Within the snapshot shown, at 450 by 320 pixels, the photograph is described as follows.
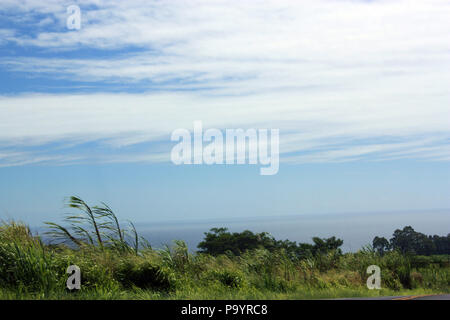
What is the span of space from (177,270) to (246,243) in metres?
9.29

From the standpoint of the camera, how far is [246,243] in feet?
74.1

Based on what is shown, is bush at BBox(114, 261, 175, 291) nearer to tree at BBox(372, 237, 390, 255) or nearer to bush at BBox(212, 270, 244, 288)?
bush at BBox(212, 270, 244, 288)

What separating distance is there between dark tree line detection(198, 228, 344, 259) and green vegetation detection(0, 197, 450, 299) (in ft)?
9.49

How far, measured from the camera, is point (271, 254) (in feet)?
48.8

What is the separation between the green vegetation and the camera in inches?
431

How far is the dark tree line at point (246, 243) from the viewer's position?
19319 mm

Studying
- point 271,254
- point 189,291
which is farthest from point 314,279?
point 189,291

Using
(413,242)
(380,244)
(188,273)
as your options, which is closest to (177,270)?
(188,273)

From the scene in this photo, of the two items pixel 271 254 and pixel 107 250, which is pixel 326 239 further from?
pixel 107 250

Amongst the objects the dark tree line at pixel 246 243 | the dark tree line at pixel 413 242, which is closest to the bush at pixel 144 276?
the dark tree line at pixel 246 243

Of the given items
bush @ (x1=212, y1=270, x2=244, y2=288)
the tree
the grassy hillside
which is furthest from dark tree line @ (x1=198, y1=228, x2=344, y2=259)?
bush @ (x1=212, y1=270, x2=244, y2=288)

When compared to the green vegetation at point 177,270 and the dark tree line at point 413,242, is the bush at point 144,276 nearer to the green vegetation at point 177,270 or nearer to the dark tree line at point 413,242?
the green vegetation at point 177,270

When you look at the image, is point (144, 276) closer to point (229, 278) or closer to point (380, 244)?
point (229, 278)

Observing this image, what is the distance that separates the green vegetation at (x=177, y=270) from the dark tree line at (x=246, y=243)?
2891 mm
